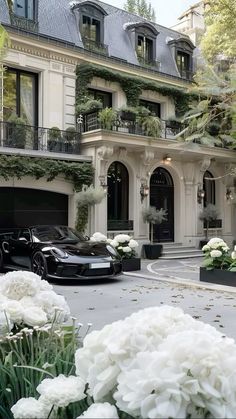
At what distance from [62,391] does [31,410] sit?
15 cm

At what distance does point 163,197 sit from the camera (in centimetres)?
2109

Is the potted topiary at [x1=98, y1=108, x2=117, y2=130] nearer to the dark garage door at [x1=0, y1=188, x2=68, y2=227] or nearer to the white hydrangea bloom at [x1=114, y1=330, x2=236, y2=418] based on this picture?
the dark garage door at [x1=0, y1=188, x2=68, y2=227]

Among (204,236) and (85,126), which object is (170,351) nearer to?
(85,126)

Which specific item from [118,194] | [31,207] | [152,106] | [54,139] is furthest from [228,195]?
[31,207]

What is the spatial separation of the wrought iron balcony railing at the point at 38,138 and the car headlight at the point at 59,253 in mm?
6353

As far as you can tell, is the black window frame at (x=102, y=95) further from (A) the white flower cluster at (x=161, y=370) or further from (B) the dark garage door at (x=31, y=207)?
(A) the white flower cluster at (x=161, y=370)

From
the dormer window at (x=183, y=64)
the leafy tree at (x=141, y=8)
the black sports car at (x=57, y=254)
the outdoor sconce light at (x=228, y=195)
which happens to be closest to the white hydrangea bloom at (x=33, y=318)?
the black sports car at (x=57, y=254)

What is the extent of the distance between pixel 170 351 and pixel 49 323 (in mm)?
1452

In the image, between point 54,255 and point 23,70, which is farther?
point 23,70

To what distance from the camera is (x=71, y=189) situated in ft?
56.9

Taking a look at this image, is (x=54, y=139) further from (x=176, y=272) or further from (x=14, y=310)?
(x=14, y=310)

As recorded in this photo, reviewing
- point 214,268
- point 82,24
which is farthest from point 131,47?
point 214,268

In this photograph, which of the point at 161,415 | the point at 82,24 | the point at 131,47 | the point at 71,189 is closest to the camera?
the point at 161,415

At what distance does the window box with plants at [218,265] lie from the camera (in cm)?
1088
